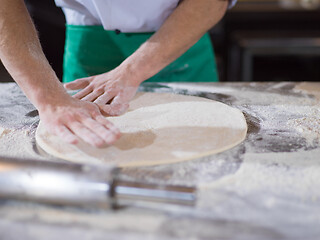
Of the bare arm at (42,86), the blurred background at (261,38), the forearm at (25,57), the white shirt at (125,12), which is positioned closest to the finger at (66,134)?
the bare arm at (42,86)

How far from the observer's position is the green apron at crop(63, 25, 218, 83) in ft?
4.65

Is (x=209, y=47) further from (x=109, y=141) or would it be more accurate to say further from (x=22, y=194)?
(x=22, y=194)

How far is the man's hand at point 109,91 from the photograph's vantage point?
44.4 inches

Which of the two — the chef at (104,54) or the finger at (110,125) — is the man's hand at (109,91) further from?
the finger at (110,125)

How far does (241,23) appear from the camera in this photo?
271 cm

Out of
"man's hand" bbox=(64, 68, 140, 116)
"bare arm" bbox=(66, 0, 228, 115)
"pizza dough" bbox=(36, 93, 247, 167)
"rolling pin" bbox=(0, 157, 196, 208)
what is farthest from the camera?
"bare arm" bbox=(66, 0, 228, 115)

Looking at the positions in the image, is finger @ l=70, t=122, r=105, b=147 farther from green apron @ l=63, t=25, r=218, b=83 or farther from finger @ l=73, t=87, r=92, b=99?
green apron @ l=63, t=25, r=218, b=83

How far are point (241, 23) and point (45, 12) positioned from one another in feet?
4.69

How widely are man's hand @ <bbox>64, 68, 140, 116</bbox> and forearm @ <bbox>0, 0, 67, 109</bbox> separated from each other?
0.46 feet

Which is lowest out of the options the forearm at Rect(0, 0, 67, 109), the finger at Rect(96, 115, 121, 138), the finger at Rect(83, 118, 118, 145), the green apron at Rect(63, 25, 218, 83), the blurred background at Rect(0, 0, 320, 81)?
the blurred background at Rect(0, 0, 320, 81)

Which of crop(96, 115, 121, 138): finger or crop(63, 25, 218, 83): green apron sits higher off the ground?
crop(96, 115, 121, 138): finger

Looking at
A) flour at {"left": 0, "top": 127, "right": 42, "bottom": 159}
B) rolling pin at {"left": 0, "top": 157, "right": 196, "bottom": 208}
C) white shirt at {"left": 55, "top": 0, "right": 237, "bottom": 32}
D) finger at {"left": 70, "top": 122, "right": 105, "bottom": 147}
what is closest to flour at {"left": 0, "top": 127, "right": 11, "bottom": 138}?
flour at {"left": 0, "top": 127, "right": 42, "bottom": 159}

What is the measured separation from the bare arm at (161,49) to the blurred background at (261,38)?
1.32 m

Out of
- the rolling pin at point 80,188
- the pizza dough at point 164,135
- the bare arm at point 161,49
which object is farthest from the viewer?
the bare arm at point 161,49
